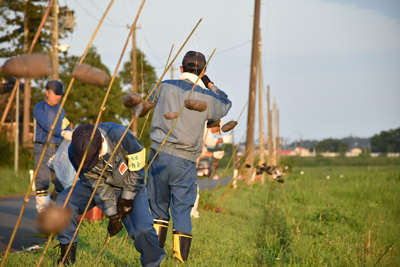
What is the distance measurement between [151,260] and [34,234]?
315 cm

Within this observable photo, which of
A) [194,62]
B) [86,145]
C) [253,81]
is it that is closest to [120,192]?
[86,145]

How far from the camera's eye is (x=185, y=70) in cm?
503

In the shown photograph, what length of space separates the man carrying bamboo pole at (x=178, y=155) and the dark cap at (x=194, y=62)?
0.05m

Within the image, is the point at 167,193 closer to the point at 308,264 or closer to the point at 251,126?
the point at 308,264

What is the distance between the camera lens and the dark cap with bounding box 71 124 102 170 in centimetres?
370

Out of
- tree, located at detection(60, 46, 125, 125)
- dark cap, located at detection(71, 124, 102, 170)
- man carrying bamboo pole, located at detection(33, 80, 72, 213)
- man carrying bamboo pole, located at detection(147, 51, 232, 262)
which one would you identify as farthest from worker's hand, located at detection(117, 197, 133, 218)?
tree, located at detection(60, 46, 125, 125)

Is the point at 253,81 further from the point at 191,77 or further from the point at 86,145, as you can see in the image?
the point at 86,145

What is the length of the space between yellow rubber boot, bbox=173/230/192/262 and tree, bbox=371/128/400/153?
139m

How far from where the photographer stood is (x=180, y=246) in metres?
4.66

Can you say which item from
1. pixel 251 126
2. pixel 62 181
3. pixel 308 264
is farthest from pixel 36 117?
pixel 251 126

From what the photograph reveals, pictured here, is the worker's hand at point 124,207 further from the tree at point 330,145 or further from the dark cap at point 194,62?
the tree at point 330,145

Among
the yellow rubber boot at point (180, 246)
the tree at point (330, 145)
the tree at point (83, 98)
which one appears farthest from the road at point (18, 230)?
the tree at point (330, 145)

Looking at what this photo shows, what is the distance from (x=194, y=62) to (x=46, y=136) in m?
2.65

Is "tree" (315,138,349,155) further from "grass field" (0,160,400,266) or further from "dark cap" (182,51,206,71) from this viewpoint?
"dark cap" (182,51,206,71)
